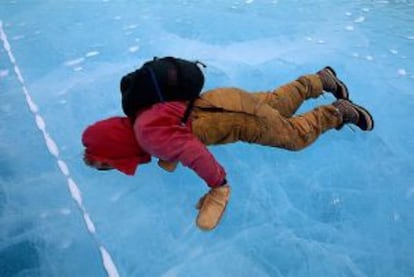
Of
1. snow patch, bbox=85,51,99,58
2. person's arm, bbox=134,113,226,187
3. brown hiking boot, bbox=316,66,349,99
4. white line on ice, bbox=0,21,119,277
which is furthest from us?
snow patch, bbox=85,51,99,58

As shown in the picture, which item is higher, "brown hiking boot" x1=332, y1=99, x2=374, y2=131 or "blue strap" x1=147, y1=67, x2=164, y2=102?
"blue strap" x1=147, y1=67, x2=164, y2=102

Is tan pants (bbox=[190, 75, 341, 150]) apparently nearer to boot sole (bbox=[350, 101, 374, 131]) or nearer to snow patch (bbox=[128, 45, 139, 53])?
boot sole (bbox=[350, 101, 374, 131])

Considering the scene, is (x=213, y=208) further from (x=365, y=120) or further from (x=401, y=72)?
(x=401, y=72)

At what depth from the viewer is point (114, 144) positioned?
4.66ft

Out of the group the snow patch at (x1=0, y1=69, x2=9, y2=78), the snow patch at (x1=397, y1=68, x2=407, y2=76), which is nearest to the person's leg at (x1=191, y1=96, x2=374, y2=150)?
the snow patch at (x1=397, y1=68, x2=407, y2=76)

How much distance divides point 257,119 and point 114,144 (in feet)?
1.71

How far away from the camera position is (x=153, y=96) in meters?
1.39

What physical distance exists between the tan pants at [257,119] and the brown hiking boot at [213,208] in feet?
0.70

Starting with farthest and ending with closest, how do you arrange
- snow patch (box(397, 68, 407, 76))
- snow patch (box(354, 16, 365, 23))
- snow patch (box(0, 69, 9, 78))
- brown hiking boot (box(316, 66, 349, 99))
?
snow patch (box(354, 16, 365, 23))
snow patch (box(0, 69, 9, 78))
snow patch (box(397, 68, 407, 76))
brown hiking boot (box(316, 66, 349, 99))

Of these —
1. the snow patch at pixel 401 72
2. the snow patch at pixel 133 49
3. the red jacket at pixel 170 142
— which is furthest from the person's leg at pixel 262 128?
the snow patch at pixel 133 49

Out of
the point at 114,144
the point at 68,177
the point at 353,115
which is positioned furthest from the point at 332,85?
the point at 68,177

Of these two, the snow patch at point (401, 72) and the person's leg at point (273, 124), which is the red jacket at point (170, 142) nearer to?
the person's leg at point (273, 124)

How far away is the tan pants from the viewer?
4.92ft

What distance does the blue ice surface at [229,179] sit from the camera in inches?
57.0
